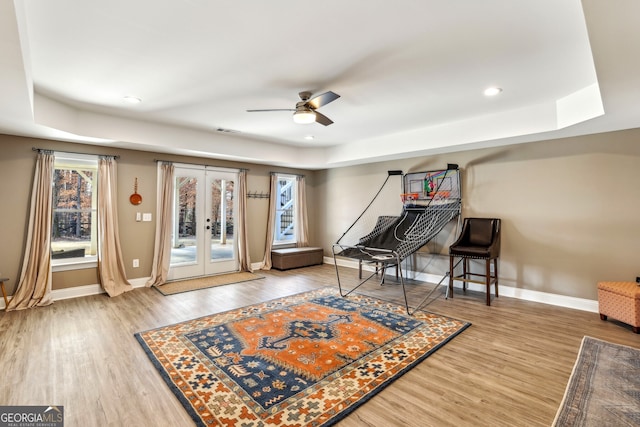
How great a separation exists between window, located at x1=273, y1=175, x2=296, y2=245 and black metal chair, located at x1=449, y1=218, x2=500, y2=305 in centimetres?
397

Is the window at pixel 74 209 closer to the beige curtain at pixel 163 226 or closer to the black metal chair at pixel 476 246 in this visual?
the beige curtain at pixel 163 226

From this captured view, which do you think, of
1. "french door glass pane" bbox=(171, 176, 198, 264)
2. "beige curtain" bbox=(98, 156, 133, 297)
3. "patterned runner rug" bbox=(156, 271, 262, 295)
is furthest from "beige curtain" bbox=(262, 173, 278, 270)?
"beige curtain" bbox=(98, 156, 133, 297)

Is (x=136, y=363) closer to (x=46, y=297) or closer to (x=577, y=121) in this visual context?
(x=46, y=297)

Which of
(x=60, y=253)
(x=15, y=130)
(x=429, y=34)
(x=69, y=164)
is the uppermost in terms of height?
(x=429, y=34)

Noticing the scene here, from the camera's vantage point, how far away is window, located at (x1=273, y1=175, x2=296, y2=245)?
7.29 metres

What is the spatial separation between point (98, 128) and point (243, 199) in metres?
2.74

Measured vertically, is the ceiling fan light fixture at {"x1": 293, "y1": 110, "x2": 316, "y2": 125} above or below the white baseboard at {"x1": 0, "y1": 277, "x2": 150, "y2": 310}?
above

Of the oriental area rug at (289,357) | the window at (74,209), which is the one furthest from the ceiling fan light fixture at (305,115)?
the window at (74,209)

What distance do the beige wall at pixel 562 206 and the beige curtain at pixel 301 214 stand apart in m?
3.36

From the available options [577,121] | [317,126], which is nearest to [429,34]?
[577,121]

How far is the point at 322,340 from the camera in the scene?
306 cm

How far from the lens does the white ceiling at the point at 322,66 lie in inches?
79.7

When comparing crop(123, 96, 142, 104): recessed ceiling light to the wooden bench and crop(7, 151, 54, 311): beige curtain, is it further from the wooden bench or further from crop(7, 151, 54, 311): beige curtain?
the wooden bench

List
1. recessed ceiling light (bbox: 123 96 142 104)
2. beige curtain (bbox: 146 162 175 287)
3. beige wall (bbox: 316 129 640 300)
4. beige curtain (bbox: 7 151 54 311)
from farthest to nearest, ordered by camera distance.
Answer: beige curtain (bbox: 146 162 175 287), beige curtain (bbox: 7 151 54 311), beige wall (bbox: 316 129 640 300), recessed ceiling light (bbox: 123 96 142 104)
